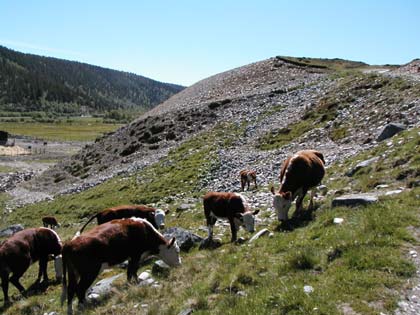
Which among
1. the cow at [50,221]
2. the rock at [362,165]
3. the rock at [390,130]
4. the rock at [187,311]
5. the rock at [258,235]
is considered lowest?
the cow at [50,221]

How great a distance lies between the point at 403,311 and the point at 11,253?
487 inches

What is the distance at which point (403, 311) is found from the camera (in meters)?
7.36

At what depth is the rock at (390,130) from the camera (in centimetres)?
2172

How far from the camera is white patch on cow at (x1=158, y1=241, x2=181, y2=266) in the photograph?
1242 centimetres

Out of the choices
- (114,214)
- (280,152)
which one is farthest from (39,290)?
(280,152)

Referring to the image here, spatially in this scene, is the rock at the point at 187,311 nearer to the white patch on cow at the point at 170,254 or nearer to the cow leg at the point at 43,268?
the white patch on cow at the point at 170,254

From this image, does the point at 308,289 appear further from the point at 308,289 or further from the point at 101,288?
the point at 101,288

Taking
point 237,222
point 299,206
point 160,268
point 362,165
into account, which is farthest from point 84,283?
point 362,165

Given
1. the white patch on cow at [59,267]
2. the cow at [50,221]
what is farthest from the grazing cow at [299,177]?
the cow at [50,221]

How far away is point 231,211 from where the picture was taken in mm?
15172

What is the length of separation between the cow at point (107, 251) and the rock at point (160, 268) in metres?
0.17

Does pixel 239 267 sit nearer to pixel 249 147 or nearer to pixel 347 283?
pixel 347 283

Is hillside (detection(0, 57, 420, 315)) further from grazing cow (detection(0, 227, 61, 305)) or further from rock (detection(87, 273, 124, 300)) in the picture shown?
grazing cow (detection(0, 227, 61, 305))

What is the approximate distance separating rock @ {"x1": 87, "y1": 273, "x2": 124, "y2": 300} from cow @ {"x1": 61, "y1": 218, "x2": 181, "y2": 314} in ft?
1.28
